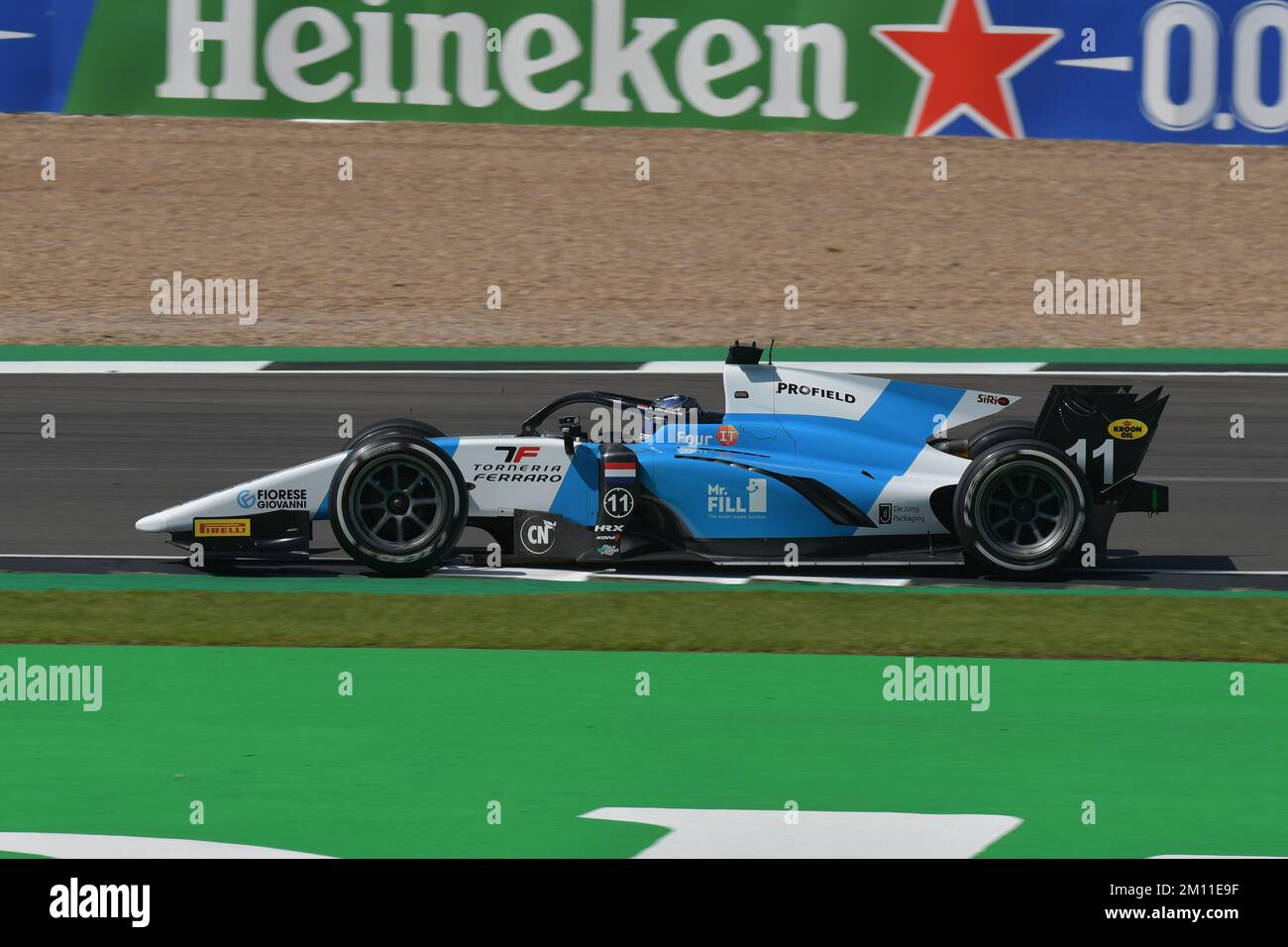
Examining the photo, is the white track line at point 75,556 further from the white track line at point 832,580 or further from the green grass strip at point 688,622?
the white track line at point 832,580

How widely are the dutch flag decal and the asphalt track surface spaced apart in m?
0.85

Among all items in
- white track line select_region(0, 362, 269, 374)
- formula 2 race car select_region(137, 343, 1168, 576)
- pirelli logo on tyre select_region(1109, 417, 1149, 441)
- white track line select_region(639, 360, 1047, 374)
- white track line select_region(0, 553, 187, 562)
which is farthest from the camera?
white track line select_region(639, 360, 1047, 374)

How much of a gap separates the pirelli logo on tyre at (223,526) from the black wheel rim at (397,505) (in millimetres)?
593

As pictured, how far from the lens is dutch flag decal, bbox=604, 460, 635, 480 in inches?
411

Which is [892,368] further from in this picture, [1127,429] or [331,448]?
[1127,429]

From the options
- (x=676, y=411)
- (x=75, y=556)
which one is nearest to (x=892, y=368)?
(x=676, y=411)

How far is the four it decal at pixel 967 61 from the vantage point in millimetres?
20344

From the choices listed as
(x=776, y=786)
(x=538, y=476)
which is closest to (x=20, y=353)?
(x=538, y=476)

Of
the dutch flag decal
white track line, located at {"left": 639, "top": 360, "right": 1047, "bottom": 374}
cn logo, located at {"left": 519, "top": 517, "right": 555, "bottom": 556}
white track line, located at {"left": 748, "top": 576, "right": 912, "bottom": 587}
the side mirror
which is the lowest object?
white track line, located at {"left": 748, "top": 576, "right": 912, "bottom": 587}

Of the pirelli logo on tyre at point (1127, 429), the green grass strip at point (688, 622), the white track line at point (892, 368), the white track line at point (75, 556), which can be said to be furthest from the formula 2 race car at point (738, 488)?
the white track line at point (892, 368)

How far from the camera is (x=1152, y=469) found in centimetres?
1404

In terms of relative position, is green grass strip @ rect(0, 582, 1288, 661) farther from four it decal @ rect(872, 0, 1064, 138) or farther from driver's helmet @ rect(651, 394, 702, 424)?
four it decal @ rect(872, 0, 1064, 138)

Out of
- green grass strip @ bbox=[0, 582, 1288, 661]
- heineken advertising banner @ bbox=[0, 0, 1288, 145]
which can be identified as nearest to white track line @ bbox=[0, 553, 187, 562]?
green grass strip @ bbox=[0, 582, 1288, 661]
